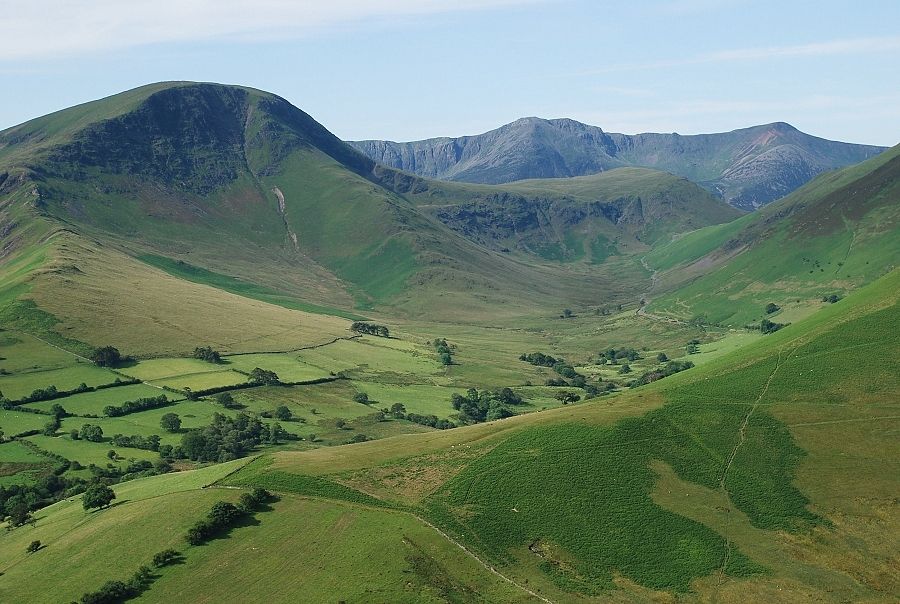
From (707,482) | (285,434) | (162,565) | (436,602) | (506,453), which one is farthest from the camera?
(285,434)

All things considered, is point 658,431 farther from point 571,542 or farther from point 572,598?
point 572,598

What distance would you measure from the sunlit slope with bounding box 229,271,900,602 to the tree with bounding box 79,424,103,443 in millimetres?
68400

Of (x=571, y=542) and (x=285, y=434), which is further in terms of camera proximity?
(x=285, y=434)

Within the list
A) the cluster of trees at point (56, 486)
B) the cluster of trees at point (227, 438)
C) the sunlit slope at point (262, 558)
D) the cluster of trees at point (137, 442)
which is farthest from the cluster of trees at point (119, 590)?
the cluster of trees at point (137, 442)

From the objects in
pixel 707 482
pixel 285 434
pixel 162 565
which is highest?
pixel 707 482

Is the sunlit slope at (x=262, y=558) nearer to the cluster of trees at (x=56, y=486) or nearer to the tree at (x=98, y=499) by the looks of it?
the tree at (x=98, y=499)

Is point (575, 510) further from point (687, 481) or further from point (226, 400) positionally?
point (226, 400)

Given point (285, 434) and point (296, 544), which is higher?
point (296, 544)

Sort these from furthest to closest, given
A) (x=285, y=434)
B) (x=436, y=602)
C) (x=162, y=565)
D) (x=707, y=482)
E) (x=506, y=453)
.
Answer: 1. (x=285, y=434)
2. (x=506, y=453)
3. (x=707, y=482)
4. (x=162, y=565)
5. (x=436, y=602)

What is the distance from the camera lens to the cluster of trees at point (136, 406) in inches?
7113

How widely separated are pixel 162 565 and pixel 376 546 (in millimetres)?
23747

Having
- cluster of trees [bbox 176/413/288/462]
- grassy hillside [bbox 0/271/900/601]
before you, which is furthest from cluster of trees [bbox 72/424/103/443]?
grassy hillside [bbox 0/271/900/601]

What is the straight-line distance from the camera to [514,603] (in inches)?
3110

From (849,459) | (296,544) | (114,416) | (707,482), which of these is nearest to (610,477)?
(707,482)
